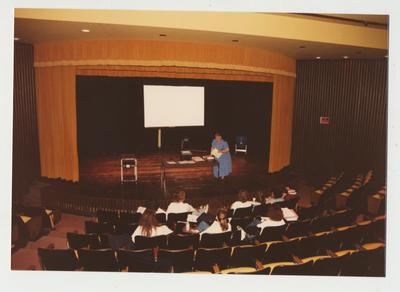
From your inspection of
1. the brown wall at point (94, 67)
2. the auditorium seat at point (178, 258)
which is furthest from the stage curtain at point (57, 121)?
the auditorium seat at point (178, 258)

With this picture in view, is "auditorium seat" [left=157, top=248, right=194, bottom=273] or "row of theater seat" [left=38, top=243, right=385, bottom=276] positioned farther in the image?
"auditorium seat" [left=157, top=248, right=194, bottom=273]

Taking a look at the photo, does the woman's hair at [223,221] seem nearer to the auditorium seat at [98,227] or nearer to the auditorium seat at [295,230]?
the auditorium seat at [295,230]

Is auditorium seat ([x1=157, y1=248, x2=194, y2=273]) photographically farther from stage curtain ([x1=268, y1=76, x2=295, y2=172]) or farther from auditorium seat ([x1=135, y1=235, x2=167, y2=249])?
stage curtain ([x1=268, y1=76, x2=295, y2=172])

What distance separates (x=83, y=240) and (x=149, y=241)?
0.96 metres

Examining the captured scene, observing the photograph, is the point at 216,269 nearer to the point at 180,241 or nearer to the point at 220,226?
the point at 180,241

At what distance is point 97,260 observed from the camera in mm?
4641

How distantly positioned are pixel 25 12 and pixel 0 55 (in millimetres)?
1416

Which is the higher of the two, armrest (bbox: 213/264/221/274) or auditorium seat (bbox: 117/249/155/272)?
auditorium seat (bbox: 117/249/155/272)

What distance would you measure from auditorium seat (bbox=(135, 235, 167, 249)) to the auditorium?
0.06ft

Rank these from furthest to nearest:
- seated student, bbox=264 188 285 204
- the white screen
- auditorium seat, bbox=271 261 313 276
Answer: the white screen, seated student, bbox=264 188 285 204, auditorium seat, bbox=271 261 313 276

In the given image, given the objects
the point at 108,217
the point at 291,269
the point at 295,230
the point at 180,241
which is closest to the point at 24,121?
the point at 108,217

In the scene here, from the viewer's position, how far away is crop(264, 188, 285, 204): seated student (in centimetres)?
711

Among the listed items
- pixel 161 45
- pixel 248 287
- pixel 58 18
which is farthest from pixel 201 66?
pixel 248 287

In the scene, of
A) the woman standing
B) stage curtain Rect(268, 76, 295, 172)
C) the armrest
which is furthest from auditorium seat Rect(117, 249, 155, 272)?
stage curtain Rect(268, 76, 295, 172)
